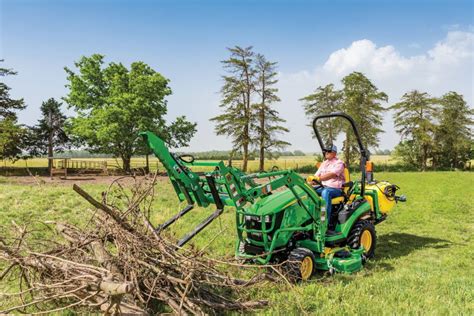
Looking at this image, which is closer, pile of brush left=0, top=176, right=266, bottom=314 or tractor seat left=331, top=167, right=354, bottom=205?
pile of brush left=0, top=176, right=266, bottom=314

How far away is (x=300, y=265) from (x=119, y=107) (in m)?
29.9

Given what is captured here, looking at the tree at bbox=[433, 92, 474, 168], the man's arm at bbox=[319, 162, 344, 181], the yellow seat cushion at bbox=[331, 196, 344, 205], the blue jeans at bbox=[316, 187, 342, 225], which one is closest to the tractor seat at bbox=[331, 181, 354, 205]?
the yellow seat cushion at bbox=[331, 196, 344, 205]

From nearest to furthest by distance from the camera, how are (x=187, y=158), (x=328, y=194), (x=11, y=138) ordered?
(x=187, y=158) → (x=328, y=194) → (x=11, y=138)

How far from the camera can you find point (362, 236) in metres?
7.32

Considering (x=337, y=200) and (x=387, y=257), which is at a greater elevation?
(x=337, y=200)

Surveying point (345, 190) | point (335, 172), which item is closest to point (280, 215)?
point (335, 172)

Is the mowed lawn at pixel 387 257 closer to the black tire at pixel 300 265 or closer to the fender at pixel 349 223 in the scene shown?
the black tire at pixel 300 265

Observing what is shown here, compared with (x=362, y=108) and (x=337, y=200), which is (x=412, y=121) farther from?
(x=337, y=200)

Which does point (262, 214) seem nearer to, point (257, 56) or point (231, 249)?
point (231, 249)

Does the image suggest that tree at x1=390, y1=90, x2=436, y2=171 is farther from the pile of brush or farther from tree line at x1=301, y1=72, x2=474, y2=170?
the pile of brush

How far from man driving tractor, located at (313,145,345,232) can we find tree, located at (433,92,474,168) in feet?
159

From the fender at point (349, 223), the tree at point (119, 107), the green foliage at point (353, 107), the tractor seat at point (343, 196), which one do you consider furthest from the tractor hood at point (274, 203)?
the green foliage at point (353, 107)

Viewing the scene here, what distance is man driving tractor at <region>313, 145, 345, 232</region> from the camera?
22.4 feet

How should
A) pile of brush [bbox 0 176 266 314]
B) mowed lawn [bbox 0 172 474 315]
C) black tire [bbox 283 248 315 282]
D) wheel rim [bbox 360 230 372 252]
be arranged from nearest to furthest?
1. pile of brush [bbox 0 176 266 314]
2. mowed lawn [bbox 0 172 474 315]
3. black tire [bbox 283 248 315 282]
4. wheel rim [bbox 360 230 372 252]
